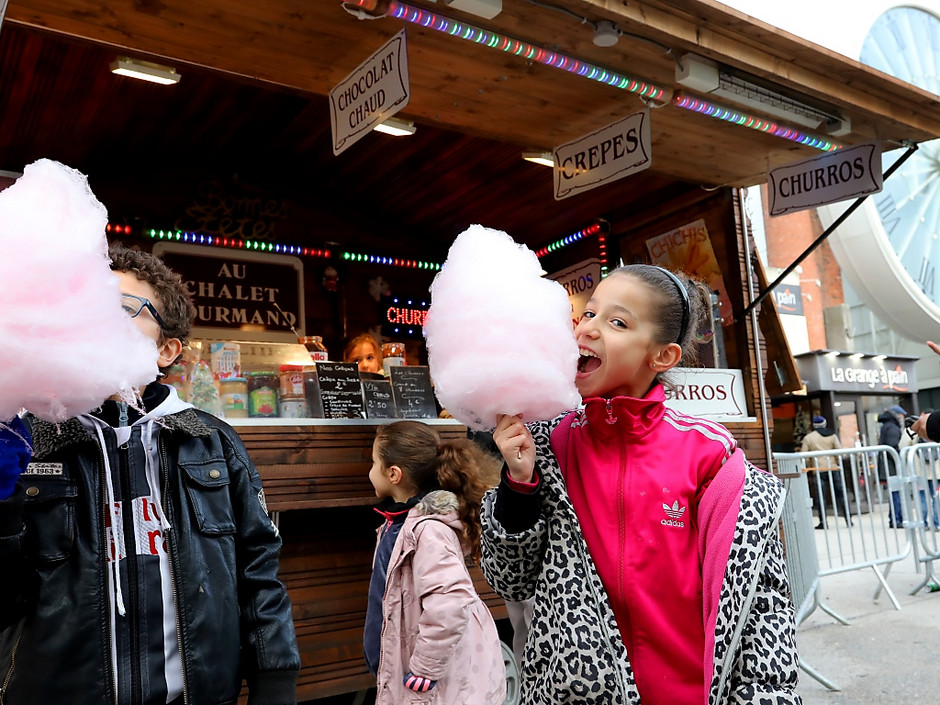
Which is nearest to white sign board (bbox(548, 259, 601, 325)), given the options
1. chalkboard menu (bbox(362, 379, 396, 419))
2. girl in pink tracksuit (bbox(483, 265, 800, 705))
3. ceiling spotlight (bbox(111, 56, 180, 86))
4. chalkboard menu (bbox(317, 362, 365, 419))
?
chalkboard menu (bbox(362, 379, 396, 419))

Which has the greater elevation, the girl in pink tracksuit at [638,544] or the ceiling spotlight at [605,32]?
the ceiling spotlight at [605,32]

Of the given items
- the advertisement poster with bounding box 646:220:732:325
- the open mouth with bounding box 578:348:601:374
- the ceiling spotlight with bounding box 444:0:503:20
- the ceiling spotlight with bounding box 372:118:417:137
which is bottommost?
the open mouth with bounding box 578:348:601:374

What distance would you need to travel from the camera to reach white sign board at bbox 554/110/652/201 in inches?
183

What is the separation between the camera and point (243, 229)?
25.0ft

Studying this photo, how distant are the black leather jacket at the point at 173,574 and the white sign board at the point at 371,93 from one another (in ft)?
6.99

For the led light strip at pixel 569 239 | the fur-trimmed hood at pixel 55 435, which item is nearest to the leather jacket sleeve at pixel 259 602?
the fur-trimmed hood at pixel 55 435

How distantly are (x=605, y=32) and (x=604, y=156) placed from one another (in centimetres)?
109

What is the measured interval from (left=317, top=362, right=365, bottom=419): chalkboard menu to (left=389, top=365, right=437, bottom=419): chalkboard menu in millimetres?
272

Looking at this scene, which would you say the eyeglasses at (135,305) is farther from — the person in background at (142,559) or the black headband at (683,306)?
the black headband at (683,306)

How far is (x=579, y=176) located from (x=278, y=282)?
3710mm

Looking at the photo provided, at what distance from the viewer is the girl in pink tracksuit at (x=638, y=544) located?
1602 mm

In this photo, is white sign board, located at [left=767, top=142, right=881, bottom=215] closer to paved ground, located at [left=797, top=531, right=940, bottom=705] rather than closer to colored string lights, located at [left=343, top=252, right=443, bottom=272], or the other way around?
paved ground, located at [left=797, top=531, right=940, bottom=705]

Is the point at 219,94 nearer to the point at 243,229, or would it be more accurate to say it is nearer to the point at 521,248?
the point at 243,229

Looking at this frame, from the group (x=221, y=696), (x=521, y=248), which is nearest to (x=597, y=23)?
(x=521, y=248)
